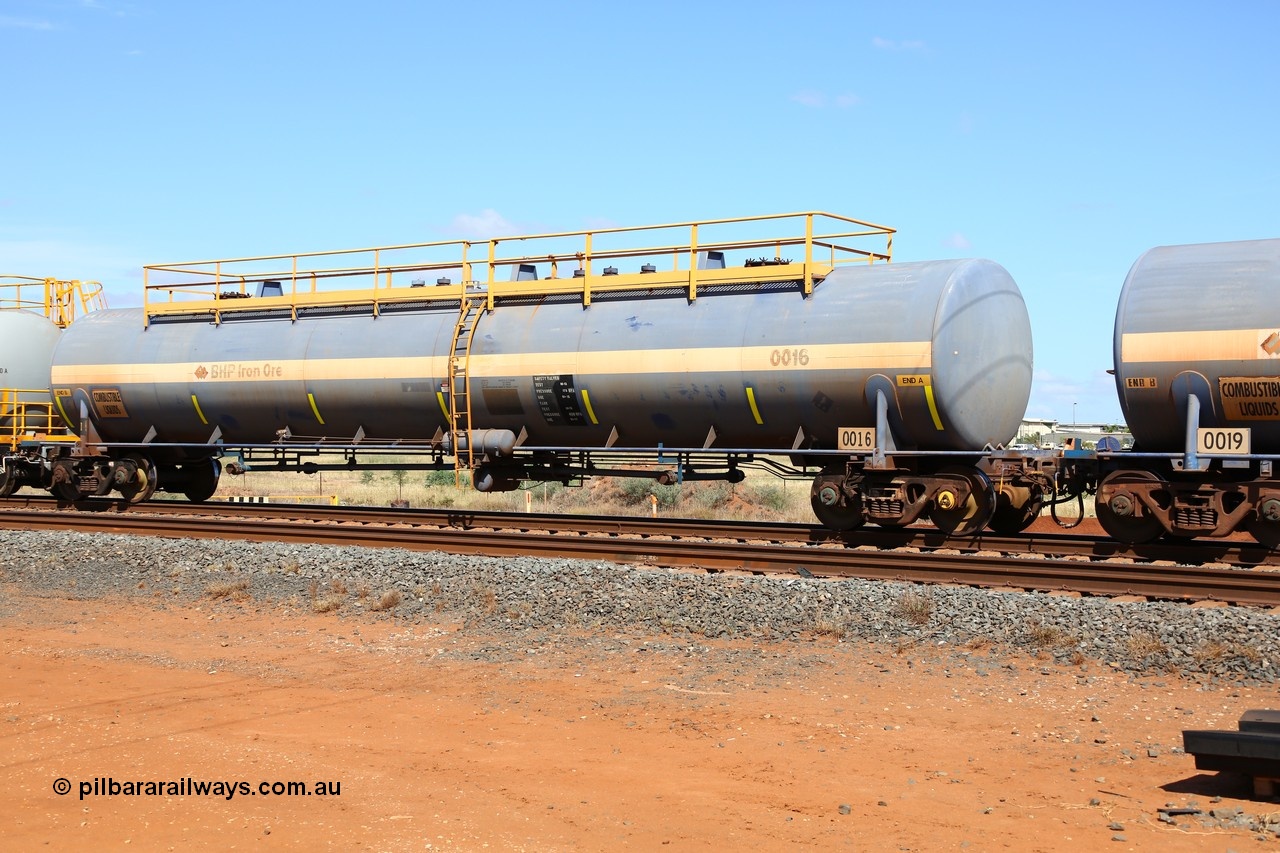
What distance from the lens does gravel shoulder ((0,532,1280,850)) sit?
6.80m

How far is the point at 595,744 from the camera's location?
27.8 ft

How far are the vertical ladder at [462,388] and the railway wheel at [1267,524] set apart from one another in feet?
35.9

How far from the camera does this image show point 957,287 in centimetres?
1546

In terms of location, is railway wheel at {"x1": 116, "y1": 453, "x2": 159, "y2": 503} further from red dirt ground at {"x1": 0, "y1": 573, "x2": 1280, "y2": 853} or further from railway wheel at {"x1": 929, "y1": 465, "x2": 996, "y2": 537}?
railway wheel at {"x1": 929, "y1": 465, "x2": 996, "y2": 537}

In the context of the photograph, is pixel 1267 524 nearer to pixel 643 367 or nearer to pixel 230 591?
pixel 643 367

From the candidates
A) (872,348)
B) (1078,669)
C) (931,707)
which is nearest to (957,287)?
(872,348)

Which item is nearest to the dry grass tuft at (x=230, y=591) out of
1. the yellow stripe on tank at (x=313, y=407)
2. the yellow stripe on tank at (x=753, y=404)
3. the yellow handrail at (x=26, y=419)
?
the yellow stripe on tank at (x=313, y=407)

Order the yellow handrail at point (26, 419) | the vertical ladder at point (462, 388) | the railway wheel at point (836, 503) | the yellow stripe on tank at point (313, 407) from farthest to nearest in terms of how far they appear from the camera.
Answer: the yellow handrail at point (26, 419), the yellow stripe on tank at point (313, 407), the vertical ladder at point (462, 388), the railway wheel at point (836, 503)

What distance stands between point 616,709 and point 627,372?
329 inches

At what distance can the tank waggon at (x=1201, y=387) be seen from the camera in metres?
13.9

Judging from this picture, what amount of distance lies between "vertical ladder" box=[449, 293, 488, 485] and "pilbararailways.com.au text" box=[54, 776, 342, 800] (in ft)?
36.2

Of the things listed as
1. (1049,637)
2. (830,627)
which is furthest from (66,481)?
(1049,637)

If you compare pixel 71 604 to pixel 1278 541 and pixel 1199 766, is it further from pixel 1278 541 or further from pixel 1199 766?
pixel 1278 541

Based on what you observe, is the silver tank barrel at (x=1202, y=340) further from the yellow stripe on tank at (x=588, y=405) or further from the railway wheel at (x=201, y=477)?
the railway wheel at (x=201, y=477)
